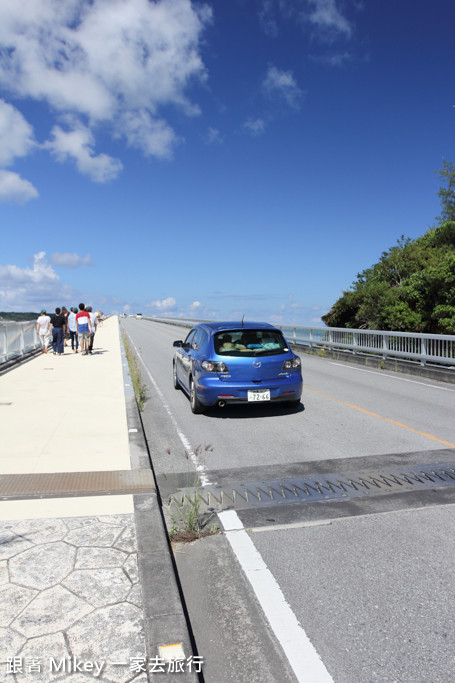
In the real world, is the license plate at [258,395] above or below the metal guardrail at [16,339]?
below

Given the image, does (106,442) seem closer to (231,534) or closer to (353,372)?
(231,534)

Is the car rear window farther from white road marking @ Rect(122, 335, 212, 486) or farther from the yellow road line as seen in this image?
the yellow road line

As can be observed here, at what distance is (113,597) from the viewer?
3094 mm

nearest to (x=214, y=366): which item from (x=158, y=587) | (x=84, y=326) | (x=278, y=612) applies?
(x=158, y=587)

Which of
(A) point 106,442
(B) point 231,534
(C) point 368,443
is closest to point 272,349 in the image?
(C) point 368,443

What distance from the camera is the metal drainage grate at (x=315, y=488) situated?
4.90 meters

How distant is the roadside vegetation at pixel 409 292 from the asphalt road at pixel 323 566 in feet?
67.6

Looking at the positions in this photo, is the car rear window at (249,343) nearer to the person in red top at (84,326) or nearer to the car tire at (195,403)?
the car tire at (195,403)

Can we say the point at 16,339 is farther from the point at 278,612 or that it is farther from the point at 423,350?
the point at 278,612

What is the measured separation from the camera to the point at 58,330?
2036 cm

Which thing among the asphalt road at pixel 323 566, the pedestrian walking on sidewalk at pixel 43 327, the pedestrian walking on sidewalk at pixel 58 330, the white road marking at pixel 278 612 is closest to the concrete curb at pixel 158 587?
the asphalt road at pixel 323 566

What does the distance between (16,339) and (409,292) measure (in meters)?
20.4

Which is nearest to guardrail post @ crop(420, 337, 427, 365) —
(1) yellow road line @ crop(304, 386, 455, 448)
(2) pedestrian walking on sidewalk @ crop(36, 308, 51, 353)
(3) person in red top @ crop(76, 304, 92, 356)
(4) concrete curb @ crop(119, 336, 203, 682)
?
(1) yellow road line @ crop(304, 386, 455, 448)

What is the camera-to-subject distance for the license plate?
854cm
